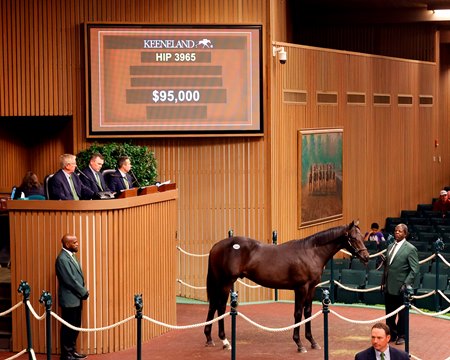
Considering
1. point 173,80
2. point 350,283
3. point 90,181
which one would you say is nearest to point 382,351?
point 90,181

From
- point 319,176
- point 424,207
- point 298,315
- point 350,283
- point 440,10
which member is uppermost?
point 440,10

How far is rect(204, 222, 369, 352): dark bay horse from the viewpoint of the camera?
15.5 metres

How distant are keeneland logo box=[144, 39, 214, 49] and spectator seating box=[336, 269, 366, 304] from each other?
4677mm

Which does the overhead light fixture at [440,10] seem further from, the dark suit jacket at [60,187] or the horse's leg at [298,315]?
the dark suit jacket at [60,187]

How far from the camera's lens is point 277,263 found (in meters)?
15.5

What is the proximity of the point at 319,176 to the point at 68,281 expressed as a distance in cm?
1042

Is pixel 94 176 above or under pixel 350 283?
above

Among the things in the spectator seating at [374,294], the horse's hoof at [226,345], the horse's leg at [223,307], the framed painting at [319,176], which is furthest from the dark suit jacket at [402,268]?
the framed painting at [319,176]

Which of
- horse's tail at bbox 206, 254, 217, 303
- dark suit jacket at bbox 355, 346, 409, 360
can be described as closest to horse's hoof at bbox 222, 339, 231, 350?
horse's tail at bbox 206, 254, 217, 303

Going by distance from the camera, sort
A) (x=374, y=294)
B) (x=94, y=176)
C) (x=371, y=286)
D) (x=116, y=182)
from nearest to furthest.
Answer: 1. (x=94, y=176)
2. (x=116, y=182)
3. (x=374, y=294)
4. (x=371, y=286)

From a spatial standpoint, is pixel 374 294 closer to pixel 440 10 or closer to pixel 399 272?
pixel 399 272

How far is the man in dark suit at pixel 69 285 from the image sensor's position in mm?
14266

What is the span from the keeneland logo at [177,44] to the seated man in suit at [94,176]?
411 centimetres

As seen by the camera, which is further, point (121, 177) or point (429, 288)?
point (429, 288)
